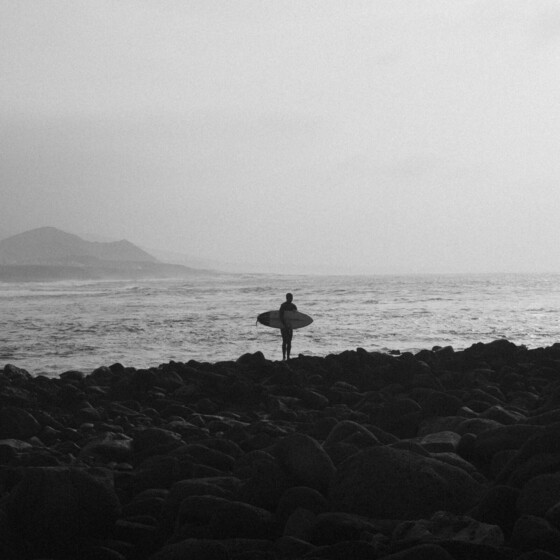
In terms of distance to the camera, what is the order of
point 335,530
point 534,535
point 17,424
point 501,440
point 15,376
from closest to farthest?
point 534,535 < point 335,530 < point 501,440 < point 17,424 < point 15,376

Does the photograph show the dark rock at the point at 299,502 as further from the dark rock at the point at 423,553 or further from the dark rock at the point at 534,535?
the dark rock at the point at 534,535

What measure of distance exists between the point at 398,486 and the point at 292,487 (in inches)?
28.2

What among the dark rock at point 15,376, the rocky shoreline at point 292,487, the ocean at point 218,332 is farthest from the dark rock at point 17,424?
the ocean at point 218,332

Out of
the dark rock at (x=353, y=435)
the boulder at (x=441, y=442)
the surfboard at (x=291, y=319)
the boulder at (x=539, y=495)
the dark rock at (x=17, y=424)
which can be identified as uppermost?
the surfboard at (x=291, y=319)

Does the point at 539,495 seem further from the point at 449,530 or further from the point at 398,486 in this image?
the point at 398,486

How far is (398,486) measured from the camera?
175 inches

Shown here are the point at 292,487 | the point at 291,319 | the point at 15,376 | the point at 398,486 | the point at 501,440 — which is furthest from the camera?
the point at 291,319

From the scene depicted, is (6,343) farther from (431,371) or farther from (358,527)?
(358,527)

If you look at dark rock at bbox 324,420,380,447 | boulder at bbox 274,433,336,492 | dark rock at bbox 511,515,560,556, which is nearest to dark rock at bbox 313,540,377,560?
dark rock at bbox 511,515,560,556

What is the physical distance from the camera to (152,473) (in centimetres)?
528

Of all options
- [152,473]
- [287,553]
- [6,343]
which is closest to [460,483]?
[287,553]

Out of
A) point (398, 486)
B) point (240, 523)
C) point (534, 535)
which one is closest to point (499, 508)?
point (534, 535)

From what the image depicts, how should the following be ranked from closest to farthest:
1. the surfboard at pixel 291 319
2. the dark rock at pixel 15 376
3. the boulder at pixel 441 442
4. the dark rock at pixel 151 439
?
the boulder at pixel 441 442 < the dark rock at pixel 151 439 < the dark rock at pixel 15 376 < the surfboard at pixel 291 319

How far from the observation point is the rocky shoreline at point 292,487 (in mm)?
3773
